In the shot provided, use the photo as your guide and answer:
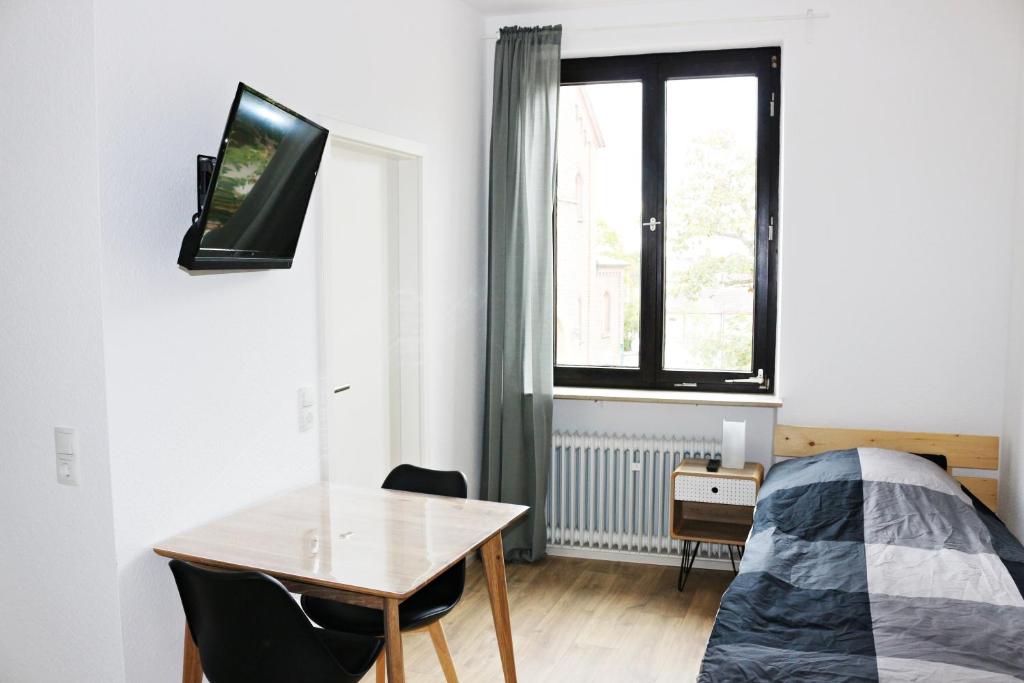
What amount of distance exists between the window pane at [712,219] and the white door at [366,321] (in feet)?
4.52

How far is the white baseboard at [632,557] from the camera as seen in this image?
4.32 m

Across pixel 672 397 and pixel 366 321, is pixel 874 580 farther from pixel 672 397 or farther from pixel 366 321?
pixel 366 321

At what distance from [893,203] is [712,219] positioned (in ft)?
2.68

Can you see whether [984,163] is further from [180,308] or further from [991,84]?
[180,308]

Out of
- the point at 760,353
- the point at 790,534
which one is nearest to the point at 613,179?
the point at 760,353

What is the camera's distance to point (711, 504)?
13.9 ft

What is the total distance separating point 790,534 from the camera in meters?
3.14

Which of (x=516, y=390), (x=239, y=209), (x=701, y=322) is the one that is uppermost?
(x=239, y=209)

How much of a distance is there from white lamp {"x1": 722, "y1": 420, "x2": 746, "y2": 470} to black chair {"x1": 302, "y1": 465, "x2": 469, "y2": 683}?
5.25 ft

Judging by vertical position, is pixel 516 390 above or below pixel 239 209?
→ below

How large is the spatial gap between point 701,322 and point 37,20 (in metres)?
3.14

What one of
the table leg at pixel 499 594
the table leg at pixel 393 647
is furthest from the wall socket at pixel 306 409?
the table leg at pixel 393 647

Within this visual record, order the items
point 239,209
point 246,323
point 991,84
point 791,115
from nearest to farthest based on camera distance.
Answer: point 239,209
point 246,323
point 991,84
point 791,115

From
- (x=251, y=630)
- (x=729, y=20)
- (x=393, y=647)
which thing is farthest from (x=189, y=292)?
(x=729, y=20)
